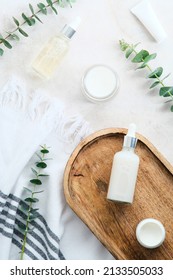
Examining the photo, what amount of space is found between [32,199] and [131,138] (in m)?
0.29

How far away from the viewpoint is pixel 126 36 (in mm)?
1492

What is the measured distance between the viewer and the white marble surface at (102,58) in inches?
58.3

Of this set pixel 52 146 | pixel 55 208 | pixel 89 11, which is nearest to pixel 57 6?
pixel 89 11

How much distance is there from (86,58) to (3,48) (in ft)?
0.73

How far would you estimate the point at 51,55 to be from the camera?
1.47 metres

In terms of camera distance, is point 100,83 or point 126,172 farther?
point 100,83

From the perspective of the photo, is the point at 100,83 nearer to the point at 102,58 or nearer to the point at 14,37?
the point at 102,58

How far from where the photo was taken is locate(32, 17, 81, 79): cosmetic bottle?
1466mm

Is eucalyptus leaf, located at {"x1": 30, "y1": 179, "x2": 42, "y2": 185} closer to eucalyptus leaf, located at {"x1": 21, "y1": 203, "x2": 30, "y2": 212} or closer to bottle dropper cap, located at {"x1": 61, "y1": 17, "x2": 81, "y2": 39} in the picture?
eucalyptus leaf, located at {"x1": 21, "y1": 203, "x2": 30, "y2": 212}

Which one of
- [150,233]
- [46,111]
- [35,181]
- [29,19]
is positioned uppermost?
[29,19]

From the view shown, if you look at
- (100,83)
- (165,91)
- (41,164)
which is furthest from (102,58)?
(41,164)

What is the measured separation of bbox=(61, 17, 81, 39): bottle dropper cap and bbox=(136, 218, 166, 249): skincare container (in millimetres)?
504

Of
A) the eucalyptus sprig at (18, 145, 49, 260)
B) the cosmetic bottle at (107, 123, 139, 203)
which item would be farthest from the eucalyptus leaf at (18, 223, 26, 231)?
the cosmetic bottle at (107, 123, 139, 203)
